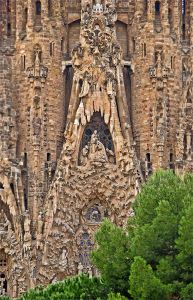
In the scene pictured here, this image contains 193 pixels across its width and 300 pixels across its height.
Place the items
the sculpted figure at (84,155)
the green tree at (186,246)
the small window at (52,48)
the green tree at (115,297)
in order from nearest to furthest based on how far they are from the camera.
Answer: the green tree at (115,297)
the green tree at (186,246)
the sculpted figure at (84,155)
the small window at (52,48)

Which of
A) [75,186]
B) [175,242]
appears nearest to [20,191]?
[75,186]

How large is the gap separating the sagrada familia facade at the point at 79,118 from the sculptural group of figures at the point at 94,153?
0.04 meters

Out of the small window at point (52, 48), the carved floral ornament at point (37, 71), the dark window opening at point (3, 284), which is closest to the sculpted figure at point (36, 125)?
the carved floral ornament at point (37, 71)

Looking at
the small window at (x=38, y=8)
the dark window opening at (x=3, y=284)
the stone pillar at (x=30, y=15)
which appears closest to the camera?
the dark window opening at (x=3, y=284)

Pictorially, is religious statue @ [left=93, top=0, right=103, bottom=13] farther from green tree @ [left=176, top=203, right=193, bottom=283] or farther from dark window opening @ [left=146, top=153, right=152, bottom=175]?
green tree @ [left=176, top=203, right=193, bottom=283]

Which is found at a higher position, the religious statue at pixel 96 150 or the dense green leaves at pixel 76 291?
the religious statue at pixel 96 150

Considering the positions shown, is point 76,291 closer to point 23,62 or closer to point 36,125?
point 36,125

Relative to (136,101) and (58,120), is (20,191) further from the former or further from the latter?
(136,101)

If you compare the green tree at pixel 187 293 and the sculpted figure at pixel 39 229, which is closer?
the green tree at pixel 187 293

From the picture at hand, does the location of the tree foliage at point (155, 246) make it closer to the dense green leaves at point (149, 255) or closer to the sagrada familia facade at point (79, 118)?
the dense green leaves at point (149, 255)

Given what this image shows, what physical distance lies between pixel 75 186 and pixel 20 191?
223 centimetres

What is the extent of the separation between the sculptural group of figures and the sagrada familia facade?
0.04m

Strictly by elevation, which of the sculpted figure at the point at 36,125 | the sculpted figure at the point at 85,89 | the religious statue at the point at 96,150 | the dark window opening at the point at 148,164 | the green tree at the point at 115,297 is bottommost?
the green tree at the point at 115,297

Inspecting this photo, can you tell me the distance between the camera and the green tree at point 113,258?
98.1 feet
